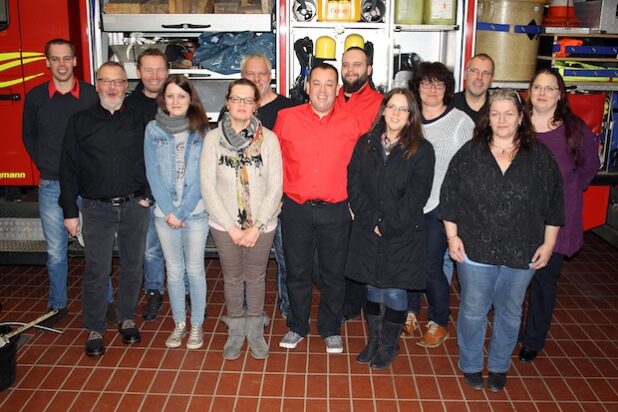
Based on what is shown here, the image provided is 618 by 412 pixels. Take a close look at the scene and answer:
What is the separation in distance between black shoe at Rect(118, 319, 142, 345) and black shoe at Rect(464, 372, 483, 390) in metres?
2.05

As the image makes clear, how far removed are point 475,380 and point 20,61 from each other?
13.2 ft

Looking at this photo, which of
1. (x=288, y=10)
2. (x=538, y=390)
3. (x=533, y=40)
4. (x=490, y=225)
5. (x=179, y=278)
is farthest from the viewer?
(x=533, y=40)

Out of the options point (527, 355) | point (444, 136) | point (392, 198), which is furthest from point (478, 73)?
point (527, 355)

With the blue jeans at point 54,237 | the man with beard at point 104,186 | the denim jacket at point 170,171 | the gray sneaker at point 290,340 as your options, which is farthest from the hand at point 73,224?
the gray sneaker at point 290,340

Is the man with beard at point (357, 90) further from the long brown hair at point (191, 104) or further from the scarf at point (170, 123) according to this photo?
the scarf at point (170, 123)

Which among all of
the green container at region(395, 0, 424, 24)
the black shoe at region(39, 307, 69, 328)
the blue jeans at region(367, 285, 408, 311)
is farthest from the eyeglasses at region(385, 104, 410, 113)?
the black shoe at region(39, 307, 69, 328)

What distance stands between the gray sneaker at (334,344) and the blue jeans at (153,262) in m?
1.31

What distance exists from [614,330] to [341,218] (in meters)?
2.17

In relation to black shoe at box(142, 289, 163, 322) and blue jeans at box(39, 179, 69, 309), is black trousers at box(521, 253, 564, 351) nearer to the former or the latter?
black shoe at box(142, 289, 163, 322)

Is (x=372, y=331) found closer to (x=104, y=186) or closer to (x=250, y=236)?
(x=250, y=236)

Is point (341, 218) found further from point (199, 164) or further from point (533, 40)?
point (533, 40)

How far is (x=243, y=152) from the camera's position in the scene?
3.43m

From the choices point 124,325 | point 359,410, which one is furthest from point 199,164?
point 359,410

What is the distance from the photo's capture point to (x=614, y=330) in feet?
13.9
